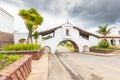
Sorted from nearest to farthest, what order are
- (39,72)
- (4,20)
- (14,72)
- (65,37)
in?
1. (14,72)
2. (39,72)
3. (4,20)
4. (65,37)

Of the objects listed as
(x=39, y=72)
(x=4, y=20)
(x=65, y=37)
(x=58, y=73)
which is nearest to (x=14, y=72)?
(x=39, y=72)

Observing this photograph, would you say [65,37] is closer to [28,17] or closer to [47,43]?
[47,43]

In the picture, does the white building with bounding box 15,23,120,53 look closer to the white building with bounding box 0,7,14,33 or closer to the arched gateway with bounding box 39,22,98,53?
the arched gateway with bounding box 39,22,98,53

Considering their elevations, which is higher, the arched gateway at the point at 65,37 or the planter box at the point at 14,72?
the arched gateway at the point at 65,37

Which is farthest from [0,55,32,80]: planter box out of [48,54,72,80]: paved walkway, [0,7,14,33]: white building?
[0,7,14,33]: white building

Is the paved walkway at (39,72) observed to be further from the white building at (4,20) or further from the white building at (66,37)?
the white building at (66,37)

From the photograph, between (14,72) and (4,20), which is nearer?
(14,72)

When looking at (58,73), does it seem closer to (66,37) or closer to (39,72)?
Answer: (39,72)

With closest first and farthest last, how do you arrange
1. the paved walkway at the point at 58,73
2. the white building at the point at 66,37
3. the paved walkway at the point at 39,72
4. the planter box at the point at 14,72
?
1. the planter box at the point at 14,72
2. the paved walkway at the point at 39,72
3. the paved walkway at the point at 58,73
4. the white building at the point at 66,37

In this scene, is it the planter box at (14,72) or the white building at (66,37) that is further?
the white building at (66,37)

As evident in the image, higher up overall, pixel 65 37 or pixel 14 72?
pixel 65 37

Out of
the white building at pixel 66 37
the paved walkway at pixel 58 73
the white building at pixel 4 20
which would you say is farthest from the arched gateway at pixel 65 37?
the paved walkway at pixel 58 73

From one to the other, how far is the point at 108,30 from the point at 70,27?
10562mm

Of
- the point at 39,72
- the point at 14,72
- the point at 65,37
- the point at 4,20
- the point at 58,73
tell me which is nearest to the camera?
the point at 14,72
